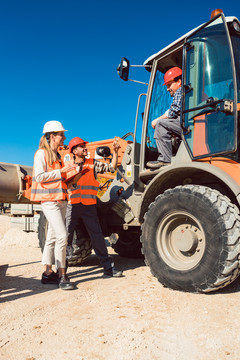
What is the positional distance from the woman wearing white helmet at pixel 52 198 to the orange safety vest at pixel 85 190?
1.26ft

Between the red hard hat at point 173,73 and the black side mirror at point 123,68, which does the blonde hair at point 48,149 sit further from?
the red hard hat at point 173,73

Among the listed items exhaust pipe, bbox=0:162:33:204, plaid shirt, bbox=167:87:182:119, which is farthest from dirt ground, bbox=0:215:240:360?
plaid shirt, bbox=167:87:182:119

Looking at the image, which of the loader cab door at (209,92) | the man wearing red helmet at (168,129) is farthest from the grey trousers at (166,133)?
the loader cab door at (209,92)

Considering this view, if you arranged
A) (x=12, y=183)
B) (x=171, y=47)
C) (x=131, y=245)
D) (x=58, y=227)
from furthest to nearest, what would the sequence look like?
(x=131, y=245) → (x=12, y=183) → (x=171, y=47) → (x=58, y=227)

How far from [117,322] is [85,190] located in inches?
89.8

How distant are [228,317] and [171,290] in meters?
0.94

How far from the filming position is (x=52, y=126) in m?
4.35

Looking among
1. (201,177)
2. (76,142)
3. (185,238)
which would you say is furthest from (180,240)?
(76,142)

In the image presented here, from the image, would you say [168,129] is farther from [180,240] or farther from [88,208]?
[88,208]

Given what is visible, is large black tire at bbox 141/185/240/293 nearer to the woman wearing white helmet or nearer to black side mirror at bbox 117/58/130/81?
the woman wearing white helmet

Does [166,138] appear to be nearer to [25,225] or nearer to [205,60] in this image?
[205,60]

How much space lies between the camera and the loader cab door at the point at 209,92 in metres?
3.50

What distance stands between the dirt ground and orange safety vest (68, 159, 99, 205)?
1141 mm

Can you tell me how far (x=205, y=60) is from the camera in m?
3.84
